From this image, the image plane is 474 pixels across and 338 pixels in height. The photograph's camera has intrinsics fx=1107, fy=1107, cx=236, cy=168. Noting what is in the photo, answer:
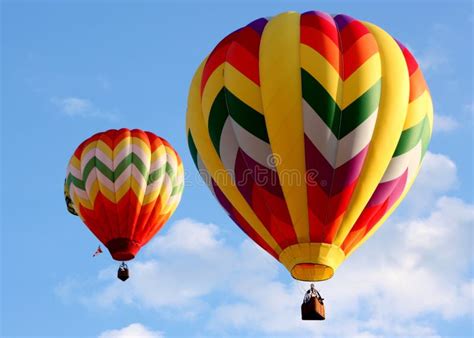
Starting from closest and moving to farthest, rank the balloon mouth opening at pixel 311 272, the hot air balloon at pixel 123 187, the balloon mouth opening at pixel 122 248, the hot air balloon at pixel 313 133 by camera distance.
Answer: the hot air balloon at pixel 313 133 < the balloon mouth opening at pixel 311 272 < the balloon mouth opening at pixel 122 248 < the hot air balloon at pixel 123 187

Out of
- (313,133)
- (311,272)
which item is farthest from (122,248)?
(313,133)

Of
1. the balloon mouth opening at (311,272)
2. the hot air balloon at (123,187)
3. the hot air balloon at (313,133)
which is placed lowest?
the balloon mouth opening at (311,272)

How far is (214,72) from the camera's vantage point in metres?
20.9

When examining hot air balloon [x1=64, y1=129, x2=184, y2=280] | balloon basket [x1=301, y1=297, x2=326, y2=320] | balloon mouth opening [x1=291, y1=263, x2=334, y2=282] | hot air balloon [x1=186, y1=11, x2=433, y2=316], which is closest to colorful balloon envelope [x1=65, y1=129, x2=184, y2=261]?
hot air balloon [x1=64, y1=129, x2=184, y2=280]

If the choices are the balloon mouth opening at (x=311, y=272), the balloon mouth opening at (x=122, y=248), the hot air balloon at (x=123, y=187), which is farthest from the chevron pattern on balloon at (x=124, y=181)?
the balloon mouth opening at (x=311, y=272)

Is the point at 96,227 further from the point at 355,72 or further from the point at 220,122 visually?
the point at 355,72

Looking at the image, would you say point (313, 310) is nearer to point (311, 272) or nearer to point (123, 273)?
point (311, 272)

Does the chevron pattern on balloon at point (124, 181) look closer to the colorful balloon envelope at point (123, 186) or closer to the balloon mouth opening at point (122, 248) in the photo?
the colorful balloon envelope at point (123, 186)

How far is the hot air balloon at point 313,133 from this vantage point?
19.6 m

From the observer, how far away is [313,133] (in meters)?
19.6

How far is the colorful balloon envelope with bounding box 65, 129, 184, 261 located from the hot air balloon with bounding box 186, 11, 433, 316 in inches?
274

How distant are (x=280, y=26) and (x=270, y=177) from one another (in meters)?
2.93

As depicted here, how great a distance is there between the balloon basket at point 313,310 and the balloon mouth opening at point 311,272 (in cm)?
42

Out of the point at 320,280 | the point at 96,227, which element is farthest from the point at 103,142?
the point at 320,280
